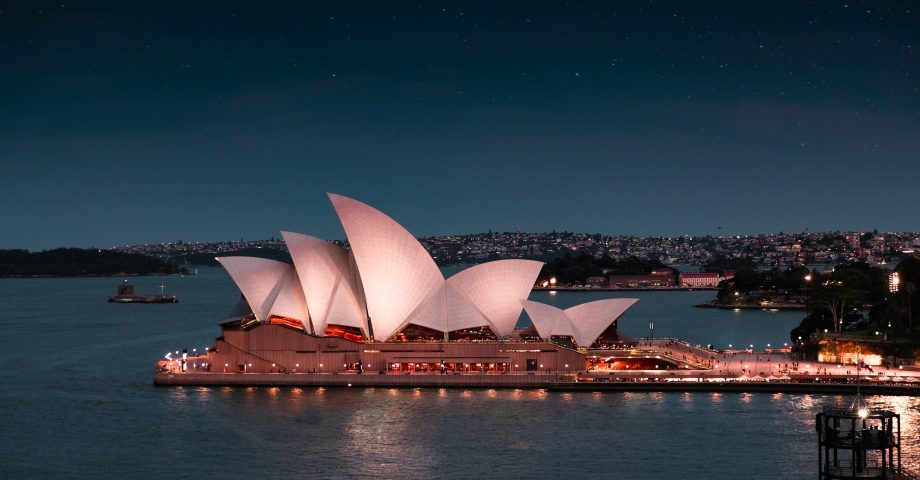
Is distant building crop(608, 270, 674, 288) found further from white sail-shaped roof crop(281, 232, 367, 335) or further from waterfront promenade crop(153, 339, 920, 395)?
white sail-shaped roof crop(281, 232, 367, 335)

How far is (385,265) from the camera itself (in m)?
47.4

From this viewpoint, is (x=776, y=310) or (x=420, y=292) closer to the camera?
(x=420, y=292)

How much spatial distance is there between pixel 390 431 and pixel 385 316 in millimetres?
12944

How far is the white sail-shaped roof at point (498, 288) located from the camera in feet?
162

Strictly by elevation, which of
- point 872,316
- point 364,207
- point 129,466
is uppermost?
point 364,207

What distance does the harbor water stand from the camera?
30391 millimetres

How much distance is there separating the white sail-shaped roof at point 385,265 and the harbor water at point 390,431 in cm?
460

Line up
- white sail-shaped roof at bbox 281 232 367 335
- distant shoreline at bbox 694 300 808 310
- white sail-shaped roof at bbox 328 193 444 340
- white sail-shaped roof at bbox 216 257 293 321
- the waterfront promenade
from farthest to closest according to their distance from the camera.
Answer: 1. distant shoreline at bbox 694 300 808 310
2. white sail-shaped roof at bbox 216 257 293 321
3. white sail-shaped roof at bbox 281 232 367 335
4. white sail-shaped roof at bbox 328 193 444 340
5. the waterfront promenade

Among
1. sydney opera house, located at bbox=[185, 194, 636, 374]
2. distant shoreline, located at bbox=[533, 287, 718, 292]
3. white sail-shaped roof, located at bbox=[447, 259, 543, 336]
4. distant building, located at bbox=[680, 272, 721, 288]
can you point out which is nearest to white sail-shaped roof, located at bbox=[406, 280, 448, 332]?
sydney opera house, located at bbox=[185, 194, 636, 374]

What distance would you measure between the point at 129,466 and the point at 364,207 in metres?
18.1

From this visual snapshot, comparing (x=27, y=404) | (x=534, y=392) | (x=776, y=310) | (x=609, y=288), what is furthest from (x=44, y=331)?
(x=609, y=288)

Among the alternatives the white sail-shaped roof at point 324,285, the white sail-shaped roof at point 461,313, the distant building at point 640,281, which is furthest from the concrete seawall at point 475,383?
the distant building at point 640,281

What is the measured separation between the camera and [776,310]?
97812 mm

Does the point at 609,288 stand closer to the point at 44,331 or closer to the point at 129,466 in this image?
the point at 44,331
